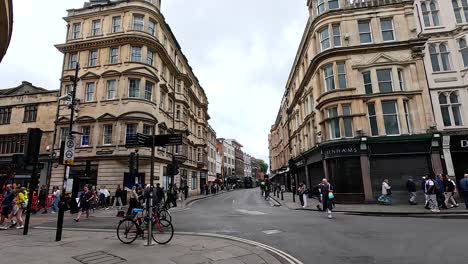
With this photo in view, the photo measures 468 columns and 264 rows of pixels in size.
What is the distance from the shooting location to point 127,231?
822 centimetres

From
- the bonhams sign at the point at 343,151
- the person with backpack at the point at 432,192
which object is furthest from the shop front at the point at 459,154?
the person with backpack at the point at 432,192

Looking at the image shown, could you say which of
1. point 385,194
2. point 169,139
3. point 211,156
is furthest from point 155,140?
point 211,156

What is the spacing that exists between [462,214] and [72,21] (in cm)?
3628

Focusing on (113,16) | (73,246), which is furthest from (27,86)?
(73,246)

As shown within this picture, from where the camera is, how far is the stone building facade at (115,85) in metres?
25.6

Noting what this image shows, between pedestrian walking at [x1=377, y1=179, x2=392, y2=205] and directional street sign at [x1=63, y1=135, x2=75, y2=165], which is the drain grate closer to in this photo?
directional street sign at [x1=63, y1=135, x2=75, y2=165]

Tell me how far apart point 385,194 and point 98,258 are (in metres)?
18.3

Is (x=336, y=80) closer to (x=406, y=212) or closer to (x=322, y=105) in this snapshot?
(x=322, y=105)

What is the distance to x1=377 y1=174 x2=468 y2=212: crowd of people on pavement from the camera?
48.6 ft

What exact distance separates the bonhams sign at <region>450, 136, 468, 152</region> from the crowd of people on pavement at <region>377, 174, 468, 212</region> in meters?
3.93

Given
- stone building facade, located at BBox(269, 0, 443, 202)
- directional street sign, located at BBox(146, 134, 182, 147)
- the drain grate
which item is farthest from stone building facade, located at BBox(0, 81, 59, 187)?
the drain grate

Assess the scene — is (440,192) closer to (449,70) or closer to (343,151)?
(343,151)

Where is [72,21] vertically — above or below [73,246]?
above

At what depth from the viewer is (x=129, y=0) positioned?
2831cm
